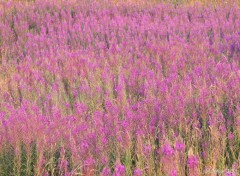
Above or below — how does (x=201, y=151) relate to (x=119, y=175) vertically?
below

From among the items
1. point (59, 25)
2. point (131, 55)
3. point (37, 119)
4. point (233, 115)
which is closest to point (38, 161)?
point (37, 119)

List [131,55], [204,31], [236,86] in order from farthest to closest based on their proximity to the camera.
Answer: [204,31] → [131,55] → [236,86]

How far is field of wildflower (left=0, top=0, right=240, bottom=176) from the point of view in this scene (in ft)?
10.3

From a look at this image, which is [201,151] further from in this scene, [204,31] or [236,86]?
[204,31]

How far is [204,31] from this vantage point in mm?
7043

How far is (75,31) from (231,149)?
200 inches

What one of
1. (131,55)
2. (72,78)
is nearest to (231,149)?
(72,78)

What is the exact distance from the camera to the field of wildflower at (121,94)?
3.14m

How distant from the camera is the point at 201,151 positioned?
3.43 metres

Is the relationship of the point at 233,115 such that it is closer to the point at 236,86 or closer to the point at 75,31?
the point at 236,86

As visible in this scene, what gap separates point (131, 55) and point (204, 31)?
5.79 feet

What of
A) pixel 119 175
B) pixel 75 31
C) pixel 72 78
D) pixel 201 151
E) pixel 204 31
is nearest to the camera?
pixel 119 175

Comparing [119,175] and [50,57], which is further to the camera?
[50,57]

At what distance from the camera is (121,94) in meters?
4.25
